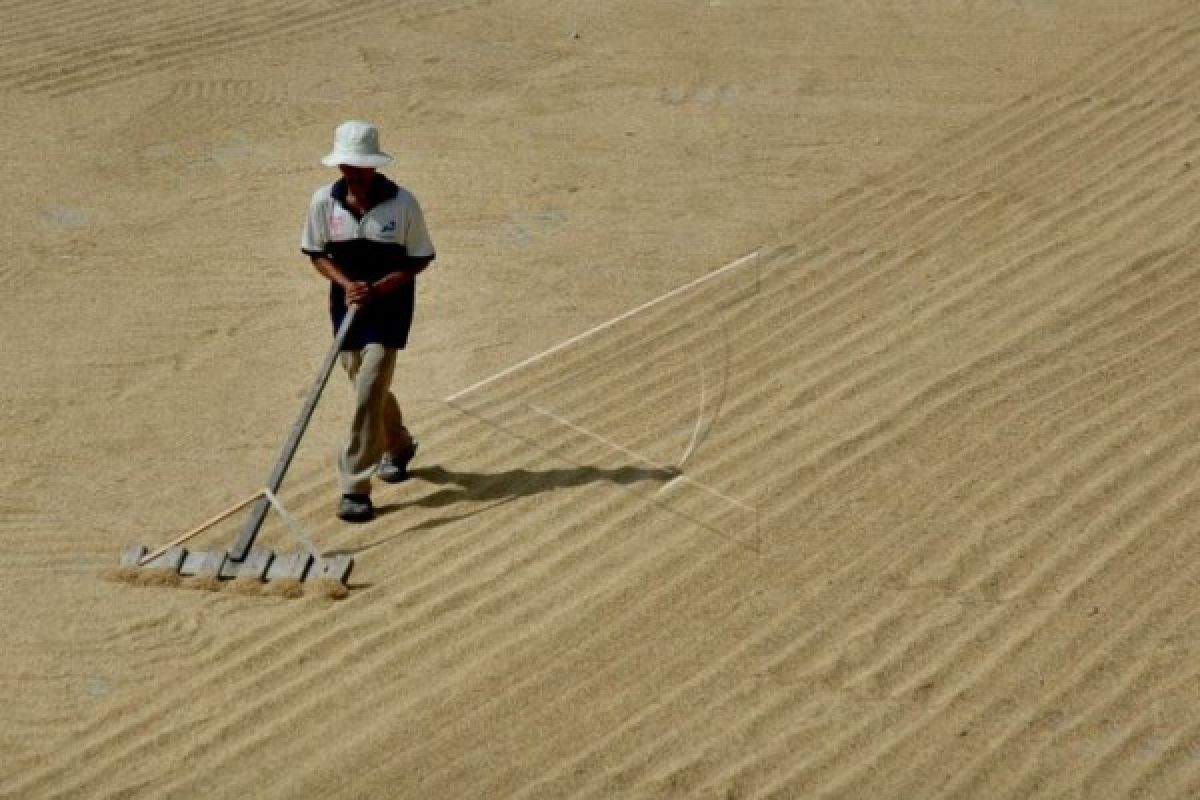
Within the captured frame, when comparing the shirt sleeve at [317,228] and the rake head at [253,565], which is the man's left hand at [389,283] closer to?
the shirt sleeve at [317,228]

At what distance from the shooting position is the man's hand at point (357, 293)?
7.93 m

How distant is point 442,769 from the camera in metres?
6.44

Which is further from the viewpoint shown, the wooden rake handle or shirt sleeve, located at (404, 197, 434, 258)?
shirt sleeve, located at (404, 197, 434, 258)

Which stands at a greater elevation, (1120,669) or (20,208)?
(20,208)

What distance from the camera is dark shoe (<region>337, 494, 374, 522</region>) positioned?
26.5ft

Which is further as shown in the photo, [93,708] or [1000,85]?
[1000,85]

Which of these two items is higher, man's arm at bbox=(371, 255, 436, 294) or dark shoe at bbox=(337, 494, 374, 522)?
man's arm at bbox=(371, 255, 436, 294)

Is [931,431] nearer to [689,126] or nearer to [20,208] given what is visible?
[689,126]

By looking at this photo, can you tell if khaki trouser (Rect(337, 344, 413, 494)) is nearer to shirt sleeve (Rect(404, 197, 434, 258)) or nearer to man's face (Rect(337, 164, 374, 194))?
shirt sleeve (Rect(404, 197, 434, 258))

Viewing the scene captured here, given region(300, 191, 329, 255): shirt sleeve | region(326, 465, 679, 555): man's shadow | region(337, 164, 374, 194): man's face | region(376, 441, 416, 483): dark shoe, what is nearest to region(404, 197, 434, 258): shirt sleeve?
region(337, 164, 374, 194): man's face

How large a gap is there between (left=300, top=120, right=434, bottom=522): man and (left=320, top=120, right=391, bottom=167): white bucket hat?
0.10 m

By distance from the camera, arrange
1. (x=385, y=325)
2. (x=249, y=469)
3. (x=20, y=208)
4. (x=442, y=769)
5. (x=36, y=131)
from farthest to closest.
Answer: (x=36, y=131) < (x=20, y=208) < (x=249, y=469) < (x=385, y=325) < (x=442, y=769)

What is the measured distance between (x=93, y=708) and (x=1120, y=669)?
3.61 metres

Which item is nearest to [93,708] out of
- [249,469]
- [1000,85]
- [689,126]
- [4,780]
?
[4,780]
